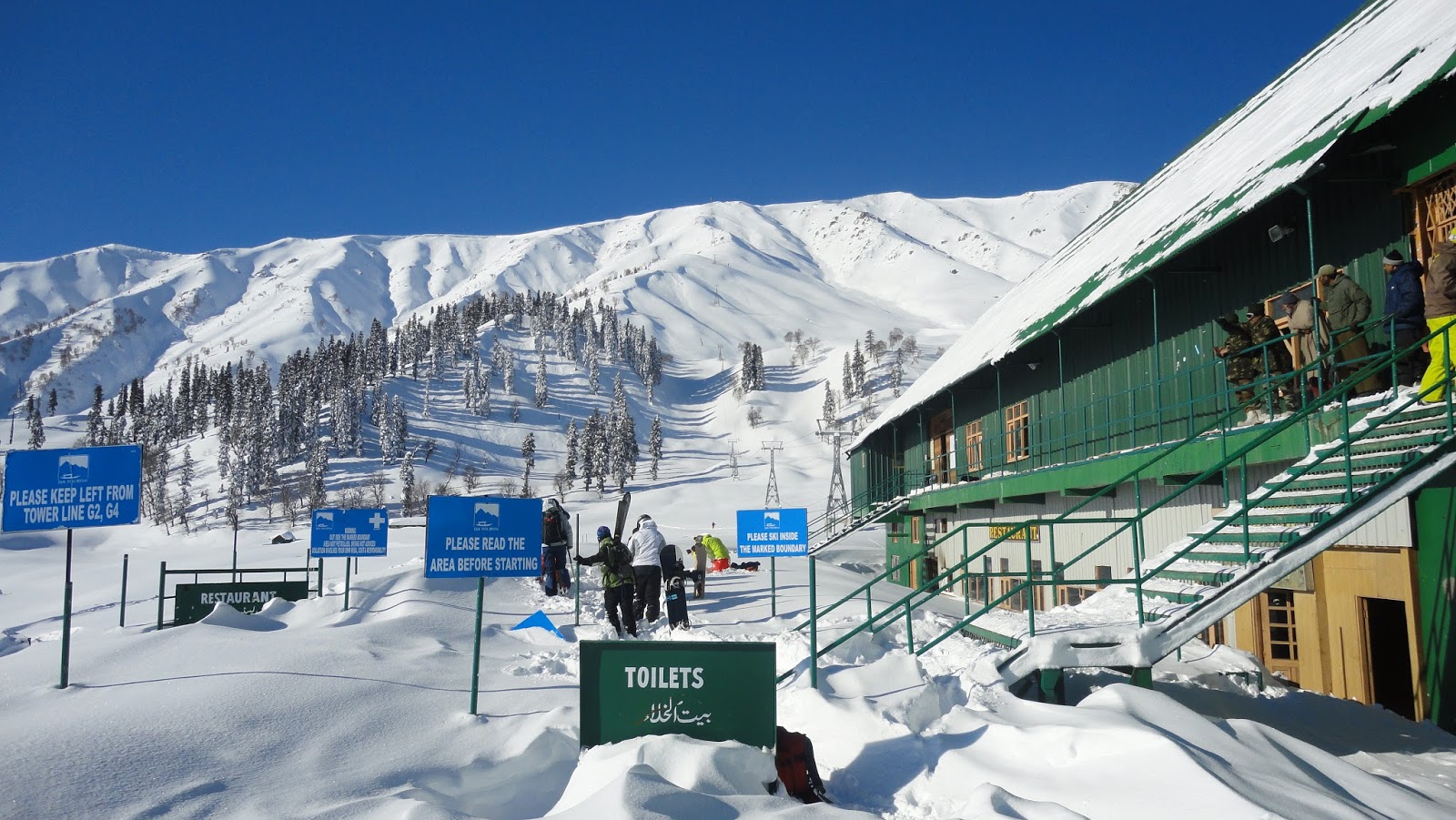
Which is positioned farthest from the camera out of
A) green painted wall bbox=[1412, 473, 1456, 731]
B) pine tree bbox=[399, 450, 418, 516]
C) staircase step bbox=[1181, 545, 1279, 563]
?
pine tree bbox=[399, 450, 418, 516]

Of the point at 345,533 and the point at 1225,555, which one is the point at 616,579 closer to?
the point at 345,533

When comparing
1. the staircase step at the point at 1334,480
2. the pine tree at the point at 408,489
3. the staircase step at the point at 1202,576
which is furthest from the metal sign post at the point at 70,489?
the pine tree at the point at 408,489

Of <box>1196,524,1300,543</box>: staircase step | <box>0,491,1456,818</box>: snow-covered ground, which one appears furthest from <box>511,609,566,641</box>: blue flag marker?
<box>1196,524,1300,543</box>: staircase step

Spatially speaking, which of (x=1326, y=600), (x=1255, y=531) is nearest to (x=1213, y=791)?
(x=1255, y=531)

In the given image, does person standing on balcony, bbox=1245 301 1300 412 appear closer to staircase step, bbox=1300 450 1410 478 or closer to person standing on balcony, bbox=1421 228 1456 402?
staircase step, bbox=1300 450 1410 478

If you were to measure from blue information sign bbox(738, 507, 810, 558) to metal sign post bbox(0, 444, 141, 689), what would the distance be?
874 cm

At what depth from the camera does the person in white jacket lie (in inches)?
504

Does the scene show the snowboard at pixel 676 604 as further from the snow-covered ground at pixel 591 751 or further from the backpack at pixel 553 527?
the backpack at pixel 553 527

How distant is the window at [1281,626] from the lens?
11.4 metres

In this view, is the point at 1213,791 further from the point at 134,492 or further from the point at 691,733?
the point at 134,492

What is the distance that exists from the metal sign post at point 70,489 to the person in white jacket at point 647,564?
5.89 meters

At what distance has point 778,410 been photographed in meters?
139

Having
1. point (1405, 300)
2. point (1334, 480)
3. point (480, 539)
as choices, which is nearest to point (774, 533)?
point (480, 539)

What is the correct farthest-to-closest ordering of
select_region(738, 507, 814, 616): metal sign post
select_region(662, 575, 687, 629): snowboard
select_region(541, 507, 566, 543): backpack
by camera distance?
select_region(541, 507, 566, 543): backpack
select_region(738, 507, 814, 616): metal sign post
select_region(662, 575, 687, 629): snowboard
